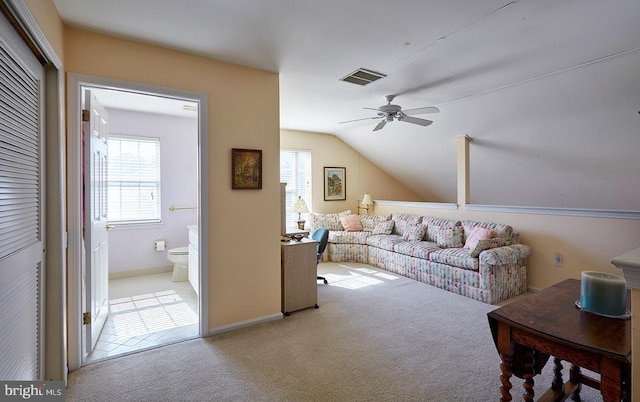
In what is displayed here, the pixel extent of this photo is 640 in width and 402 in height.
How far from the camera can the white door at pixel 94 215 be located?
8.01 ft

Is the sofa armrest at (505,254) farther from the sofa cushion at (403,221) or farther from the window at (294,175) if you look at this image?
the window at (294,175)

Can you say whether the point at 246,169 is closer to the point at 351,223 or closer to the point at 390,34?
the point at 390,34

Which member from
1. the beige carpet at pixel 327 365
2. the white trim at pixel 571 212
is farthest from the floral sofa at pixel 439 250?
the beige carpet at pixel 327 365

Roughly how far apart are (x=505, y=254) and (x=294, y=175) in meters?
3.98

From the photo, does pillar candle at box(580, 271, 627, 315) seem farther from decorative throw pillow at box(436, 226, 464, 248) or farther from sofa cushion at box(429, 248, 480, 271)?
decorative throw pillow at box(436, 226, 464, 248)

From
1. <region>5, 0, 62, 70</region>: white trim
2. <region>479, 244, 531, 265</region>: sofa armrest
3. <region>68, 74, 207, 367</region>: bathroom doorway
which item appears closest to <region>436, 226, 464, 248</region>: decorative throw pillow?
<region>479, 244, 531, 265</region>: sofa armrest

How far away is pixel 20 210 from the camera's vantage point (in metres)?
1.66

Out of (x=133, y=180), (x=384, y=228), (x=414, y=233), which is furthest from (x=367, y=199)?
(x=133, y=180)

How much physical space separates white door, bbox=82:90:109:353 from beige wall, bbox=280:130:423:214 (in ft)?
11.7

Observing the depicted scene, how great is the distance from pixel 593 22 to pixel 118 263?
6.02 m

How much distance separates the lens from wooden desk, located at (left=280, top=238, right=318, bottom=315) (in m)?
3.34

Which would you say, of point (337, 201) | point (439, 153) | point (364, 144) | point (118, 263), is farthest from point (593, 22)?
point (118, 263)

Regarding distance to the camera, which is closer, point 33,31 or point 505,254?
point 33,31

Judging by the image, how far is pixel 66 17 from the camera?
215 centimetres
